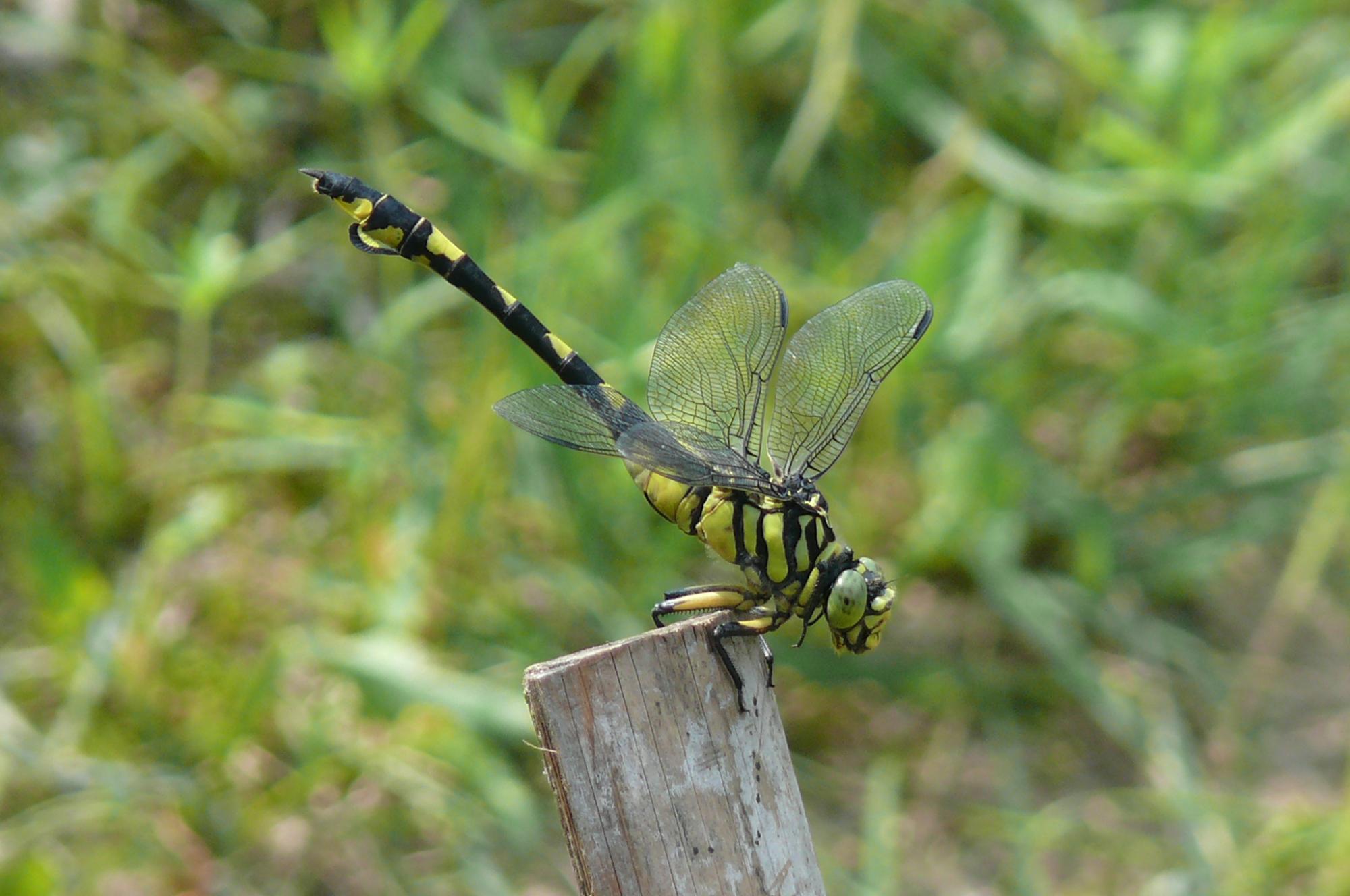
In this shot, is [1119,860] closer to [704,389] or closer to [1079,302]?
[1079,302]

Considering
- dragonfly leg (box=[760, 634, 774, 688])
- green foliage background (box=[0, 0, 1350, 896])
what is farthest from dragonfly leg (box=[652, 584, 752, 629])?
green foliage background (box=[0, 0, 1350, 896])

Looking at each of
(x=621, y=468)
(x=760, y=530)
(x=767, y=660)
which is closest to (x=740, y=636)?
(x=767, y=660)

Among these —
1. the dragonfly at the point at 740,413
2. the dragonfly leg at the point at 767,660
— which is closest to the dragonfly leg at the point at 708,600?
the dragonfly at the point at 740,413

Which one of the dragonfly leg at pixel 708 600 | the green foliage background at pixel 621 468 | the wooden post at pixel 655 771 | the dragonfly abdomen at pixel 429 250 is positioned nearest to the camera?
the wooden post at pixel 655 771

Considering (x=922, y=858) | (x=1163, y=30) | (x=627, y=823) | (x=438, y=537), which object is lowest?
(x=627, y=823)

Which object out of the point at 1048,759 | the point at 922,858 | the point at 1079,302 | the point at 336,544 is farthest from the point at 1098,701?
the point at 336,544

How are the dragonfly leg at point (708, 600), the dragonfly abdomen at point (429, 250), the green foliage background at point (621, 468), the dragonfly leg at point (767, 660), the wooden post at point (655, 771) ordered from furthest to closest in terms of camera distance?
the green foliage background at point (621, 468), the dragonfly abdomen at point (429, 250), the dragonfly leg at point (708, 600), the dragonfly leg at point (767, 660), the wooden post at point (655, 771)

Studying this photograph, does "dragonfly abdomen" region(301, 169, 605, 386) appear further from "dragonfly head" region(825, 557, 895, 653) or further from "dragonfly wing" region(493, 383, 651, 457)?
"dragonfly head" region(825, 557, 895, 653)

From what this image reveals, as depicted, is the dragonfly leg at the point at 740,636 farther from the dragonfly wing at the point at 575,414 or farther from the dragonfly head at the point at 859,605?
the dragonfly wing at the point at 575,414
